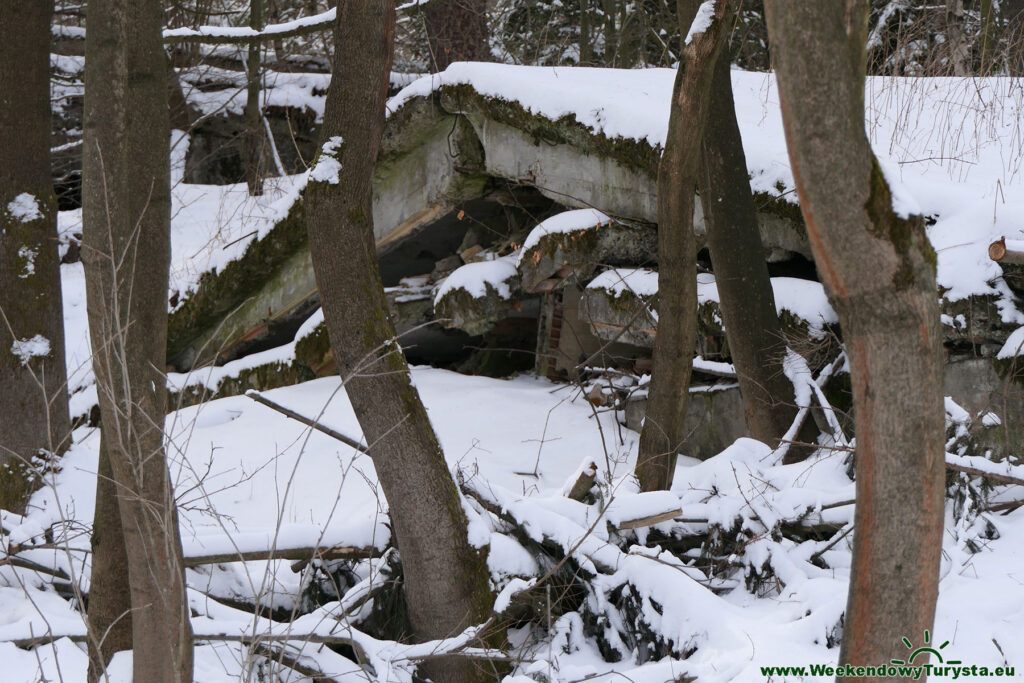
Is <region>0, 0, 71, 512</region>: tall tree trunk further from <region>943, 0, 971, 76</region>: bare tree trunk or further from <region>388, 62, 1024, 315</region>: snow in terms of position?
<region>943, 0, 971, 76</region>: bare tree trunk

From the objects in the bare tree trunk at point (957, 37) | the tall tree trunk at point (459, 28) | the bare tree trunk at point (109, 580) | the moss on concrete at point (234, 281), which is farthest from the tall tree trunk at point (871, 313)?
the tall tree trunk at point (459, 28)

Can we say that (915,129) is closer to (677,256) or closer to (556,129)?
(556,129)

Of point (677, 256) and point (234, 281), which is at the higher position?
point (677, 256)

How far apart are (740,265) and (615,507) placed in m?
1.63

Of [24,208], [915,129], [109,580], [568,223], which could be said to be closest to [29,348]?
[24,208]

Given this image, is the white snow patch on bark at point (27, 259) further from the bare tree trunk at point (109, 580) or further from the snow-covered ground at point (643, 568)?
the bare tree trunk at point (109, 580)

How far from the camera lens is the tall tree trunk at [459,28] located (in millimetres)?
10070

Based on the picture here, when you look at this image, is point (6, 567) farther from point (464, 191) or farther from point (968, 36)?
point (968, 36)

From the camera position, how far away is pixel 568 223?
670cm

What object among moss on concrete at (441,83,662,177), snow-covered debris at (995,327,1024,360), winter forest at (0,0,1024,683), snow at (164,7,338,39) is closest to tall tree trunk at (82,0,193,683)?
winter forest at (0,0,1024,683)

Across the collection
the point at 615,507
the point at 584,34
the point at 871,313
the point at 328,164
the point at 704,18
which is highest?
the point at 584,34

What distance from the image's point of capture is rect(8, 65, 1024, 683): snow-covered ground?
137 inches

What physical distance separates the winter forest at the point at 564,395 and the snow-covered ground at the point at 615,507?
0.08 ft

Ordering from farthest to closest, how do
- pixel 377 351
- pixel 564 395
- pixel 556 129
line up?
pixel 564 395
pixel 556 129
pixel 377 351
